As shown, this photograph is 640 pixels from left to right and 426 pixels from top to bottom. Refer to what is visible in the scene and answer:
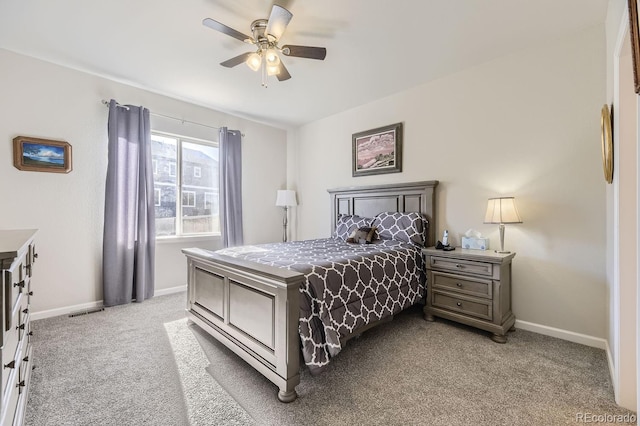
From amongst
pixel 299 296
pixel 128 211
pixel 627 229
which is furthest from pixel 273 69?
pixel 627 229

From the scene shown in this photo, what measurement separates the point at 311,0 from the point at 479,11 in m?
1.33

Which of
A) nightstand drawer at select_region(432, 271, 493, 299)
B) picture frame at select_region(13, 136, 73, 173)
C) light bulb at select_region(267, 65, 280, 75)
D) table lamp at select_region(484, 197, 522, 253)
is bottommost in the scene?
nightstand drawer at select_region(432, 271, 493, 299)

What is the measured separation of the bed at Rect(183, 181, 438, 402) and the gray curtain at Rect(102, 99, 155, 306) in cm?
115

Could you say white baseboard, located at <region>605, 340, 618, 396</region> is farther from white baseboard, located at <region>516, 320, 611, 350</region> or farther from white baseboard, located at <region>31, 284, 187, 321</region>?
white baseboard, located at <region>31, 284, 187, 321</region>

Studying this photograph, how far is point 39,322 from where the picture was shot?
109 inches

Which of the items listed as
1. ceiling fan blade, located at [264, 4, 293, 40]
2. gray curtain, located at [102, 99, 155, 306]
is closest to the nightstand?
ceiling fan blade, located at [264, 4, 293, 40]

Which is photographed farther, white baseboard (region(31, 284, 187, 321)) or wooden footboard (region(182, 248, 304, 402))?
white baseboard (region(31, 284, 187, 321))

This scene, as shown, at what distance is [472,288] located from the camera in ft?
8.42

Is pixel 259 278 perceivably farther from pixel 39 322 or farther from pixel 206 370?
pixel 39 322

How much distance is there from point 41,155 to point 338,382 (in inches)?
145

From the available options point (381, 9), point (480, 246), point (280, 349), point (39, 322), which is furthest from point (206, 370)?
point (381, 9)

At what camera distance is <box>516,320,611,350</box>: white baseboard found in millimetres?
2292

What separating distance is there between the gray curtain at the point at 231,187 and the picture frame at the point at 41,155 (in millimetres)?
1777

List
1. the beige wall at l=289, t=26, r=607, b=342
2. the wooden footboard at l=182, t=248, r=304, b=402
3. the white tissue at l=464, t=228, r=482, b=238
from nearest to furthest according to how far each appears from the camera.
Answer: the wooden footboard at l=182, t=248, r=304, b=402, the beige wall at l=289, t=26, r=607, b=342, the white tissue at l=464, t=228, r=482, b=238
